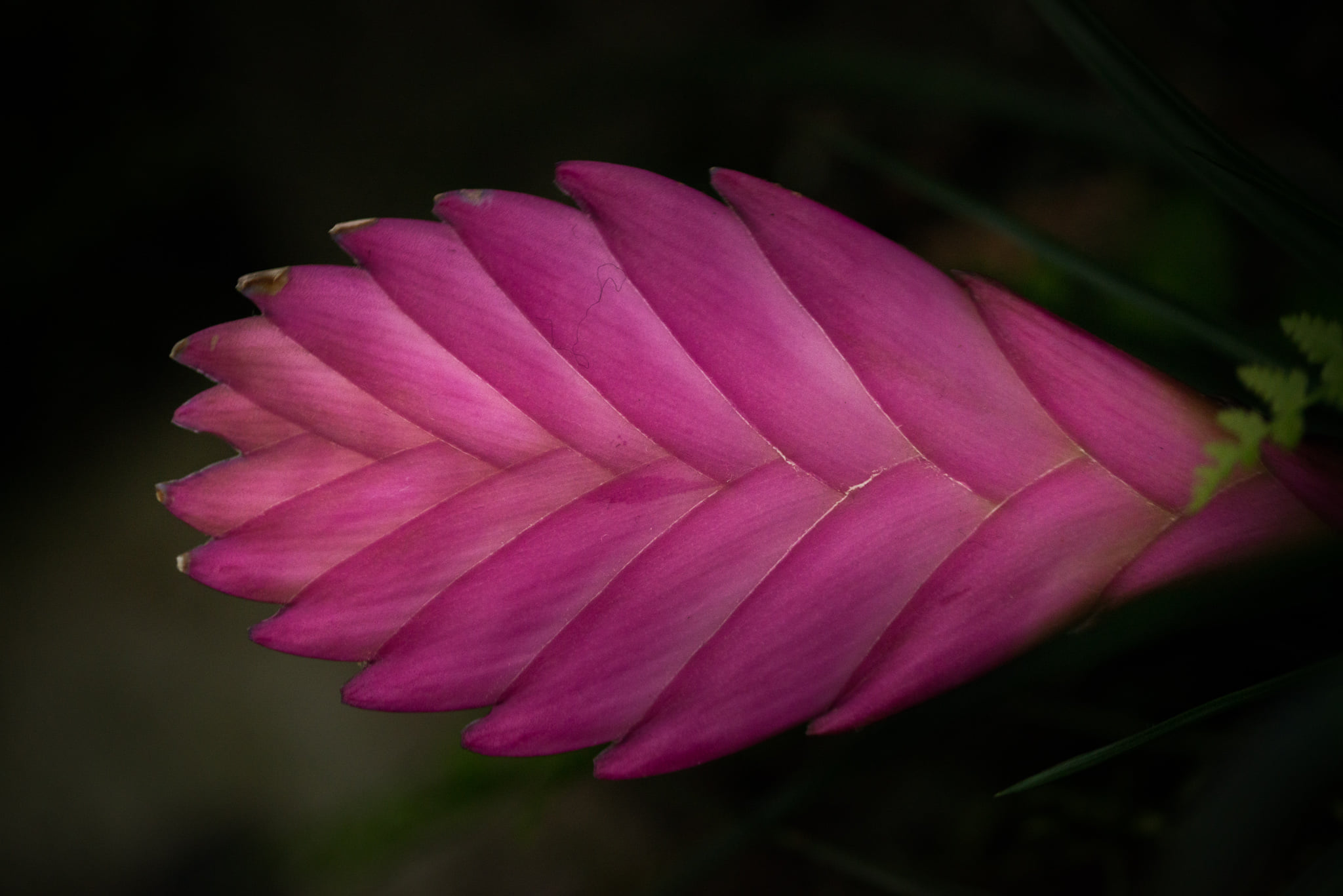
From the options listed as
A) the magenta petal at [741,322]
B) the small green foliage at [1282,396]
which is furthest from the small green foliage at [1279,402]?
the magenta petal at [741,322]

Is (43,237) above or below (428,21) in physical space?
below

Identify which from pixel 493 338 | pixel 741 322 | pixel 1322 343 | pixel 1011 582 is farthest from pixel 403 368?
pixel 1322 343

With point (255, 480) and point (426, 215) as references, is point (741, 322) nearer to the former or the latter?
point (255, 480)

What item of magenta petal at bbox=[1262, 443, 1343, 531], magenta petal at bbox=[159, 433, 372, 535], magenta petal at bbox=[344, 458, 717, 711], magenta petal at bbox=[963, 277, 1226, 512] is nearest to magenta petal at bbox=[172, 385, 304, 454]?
magenta petal at bbox=[159, 433, 372, 535]

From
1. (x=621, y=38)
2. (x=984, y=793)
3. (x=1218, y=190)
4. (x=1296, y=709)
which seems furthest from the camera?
(x=621, y=38)

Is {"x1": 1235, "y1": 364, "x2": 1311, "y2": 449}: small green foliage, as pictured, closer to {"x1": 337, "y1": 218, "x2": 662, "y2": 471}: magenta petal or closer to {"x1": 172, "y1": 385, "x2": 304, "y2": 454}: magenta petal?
{"x1": 337, "y1": 218, "x2": 662, "y2": 471}: magenta petal

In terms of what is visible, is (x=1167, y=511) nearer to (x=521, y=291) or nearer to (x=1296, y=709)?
(x=1296, y=709)

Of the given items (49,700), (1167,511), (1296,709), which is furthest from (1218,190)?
(49,700)
